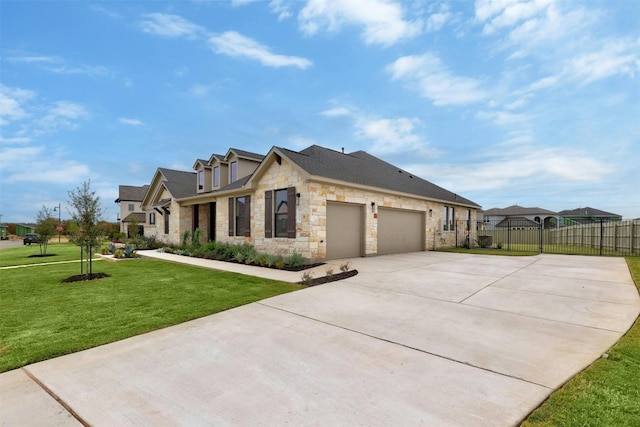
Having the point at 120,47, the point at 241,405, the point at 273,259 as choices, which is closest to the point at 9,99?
the point at 120,47

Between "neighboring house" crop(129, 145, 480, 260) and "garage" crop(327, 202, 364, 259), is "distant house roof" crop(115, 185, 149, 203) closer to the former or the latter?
"neighboring house" crop(129, 145, 480, 260)

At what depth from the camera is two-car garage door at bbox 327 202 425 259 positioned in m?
12.5

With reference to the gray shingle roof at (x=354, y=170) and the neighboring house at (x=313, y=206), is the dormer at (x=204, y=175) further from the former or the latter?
the gray shingle roof at (x=354, y=170)

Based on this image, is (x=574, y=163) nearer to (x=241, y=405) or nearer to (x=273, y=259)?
(x=273, y=259)

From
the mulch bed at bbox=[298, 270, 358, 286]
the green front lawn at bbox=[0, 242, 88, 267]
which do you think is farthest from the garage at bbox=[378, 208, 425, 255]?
the green front lawn at bbox=[0, 242, 88, 267]

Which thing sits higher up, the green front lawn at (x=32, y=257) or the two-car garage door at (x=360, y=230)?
the two-car garage door at (x=360, y=230)

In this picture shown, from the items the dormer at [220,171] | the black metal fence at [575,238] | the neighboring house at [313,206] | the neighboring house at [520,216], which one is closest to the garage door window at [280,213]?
the neighboring house at [313,206]

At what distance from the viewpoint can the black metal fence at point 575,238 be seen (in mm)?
15453

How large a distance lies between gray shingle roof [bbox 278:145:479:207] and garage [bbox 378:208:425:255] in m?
1.32

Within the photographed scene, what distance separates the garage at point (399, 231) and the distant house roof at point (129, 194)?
137 ft

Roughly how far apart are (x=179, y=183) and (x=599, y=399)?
79.8 feet

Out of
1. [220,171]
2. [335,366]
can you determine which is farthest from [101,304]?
[220,171]

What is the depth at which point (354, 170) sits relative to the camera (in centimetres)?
1455

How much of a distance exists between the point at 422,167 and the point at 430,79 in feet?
56.5
